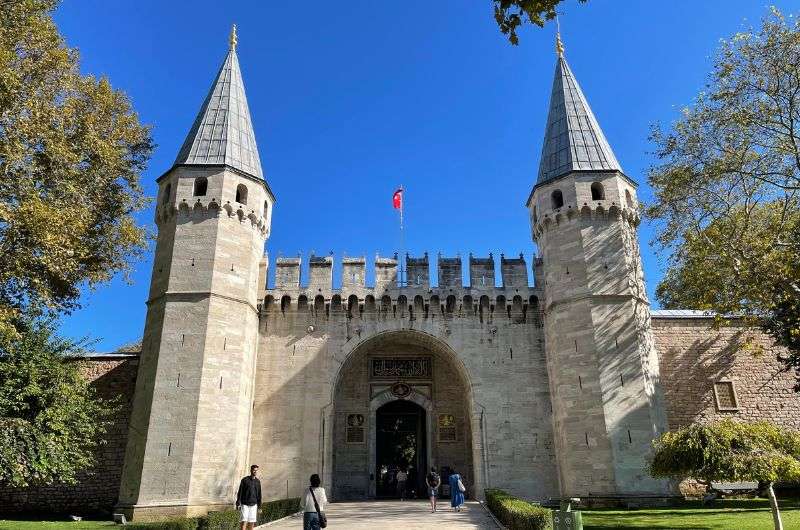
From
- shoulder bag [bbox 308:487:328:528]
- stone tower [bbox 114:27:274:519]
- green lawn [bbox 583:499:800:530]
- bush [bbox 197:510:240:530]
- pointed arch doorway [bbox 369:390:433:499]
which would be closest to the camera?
shoulder bag [bbox 308:487:328:528]

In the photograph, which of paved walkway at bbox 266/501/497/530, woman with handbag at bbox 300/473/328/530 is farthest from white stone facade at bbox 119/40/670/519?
woman with handbag at bbox 300/473/328/530

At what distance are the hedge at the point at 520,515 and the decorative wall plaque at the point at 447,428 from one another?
23.6 feet

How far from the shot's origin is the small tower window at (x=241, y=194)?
832 inches

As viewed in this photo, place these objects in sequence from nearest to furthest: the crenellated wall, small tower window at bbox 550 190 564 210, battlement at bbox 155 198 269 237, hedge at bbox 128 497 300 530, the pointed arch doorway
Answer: hedge at bbox 128 497 300 530, the crenellated wall, battlement at bbox 155 198 269 237, small tower window at bbox 550 190 564 210, the pointed arch doorway

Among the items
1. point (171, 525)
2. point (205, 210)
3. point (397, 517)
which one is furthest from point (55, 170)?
point (397, 517)

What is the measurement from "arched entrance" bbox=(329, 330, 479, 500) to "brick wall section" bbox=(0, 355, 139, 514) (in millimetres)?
7055

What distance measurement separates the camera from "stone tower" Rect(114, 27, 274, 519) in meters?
16.8

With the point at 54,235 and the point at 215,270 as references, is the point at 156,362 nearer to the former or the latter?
the point at 215,270

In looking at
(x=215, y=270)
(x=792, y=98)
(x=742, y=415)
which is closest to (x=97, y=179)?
(x=215, y=270)

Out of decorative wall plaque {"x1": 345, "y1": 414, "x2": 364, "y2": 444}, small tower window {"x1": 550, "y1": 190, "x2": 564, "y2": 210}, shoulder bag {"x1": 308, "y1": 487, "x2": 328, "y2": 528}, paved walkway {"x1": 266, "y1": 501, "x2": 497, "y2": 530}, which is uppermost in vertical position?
small tower window {"x1": 550, "y1": 190, "x2": 564, "y2": 210}

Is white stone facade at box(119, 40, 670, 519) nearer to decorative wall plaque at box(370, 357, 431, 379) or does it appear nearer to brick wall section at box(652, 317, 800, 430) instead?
decorative wall plaque at box(370, 357, 431, 379)

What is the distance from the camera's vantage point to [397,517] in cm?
1476

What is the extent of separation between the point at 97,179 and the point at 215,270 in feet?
15.5

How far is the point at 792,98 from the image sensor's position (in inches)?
567
